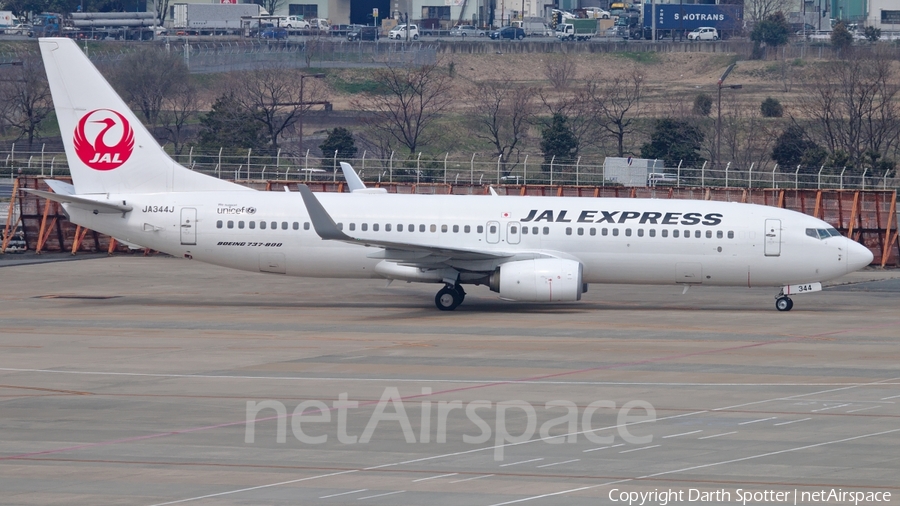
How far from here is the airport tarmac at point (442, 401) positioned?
16.9 m

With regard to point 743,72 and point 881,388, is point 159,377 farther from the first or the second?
point 743,72

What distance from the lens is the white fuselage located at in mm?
37406

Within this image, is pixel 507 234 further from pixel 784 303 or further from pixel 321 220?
pixel 784 303

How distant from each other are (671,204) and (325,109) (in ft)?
243

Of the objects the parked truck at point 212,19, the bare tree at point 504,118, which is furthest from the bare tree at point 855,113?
the parked truck at point 212,19

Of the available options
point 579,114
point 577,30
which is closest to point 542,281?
point 579,114

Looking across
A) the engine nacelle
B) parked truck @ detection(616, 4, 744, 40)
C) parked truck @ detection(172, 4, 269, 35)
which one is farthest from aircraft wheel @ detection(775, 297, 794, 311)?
parked truck @ detection(172, 4, 269, 35)

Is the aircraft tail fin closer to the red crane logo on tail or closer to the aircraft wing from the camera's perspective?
the red crane logo on tail

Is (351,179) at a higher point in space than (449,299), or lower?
higher

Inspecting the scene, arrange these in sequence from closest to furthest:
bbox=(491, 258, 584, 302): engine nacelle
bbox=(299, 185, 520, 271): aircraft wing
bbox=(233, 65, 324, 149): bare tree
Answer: bbox=(299, 185, 520, 271): aircraft wing
bbox=(491, 258, 584, 302): engine nacelle
bbox=(233, 65, 324, 149): bare tree

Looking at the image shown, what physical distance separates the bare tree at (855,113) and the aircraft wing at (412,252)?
47774 mm

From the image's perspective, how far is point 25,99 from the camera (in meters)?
97.7

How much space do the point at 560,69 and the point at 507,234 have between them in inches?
3567

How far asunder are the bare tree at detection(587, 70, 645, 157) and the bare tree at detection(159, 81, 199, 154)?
34267mm
